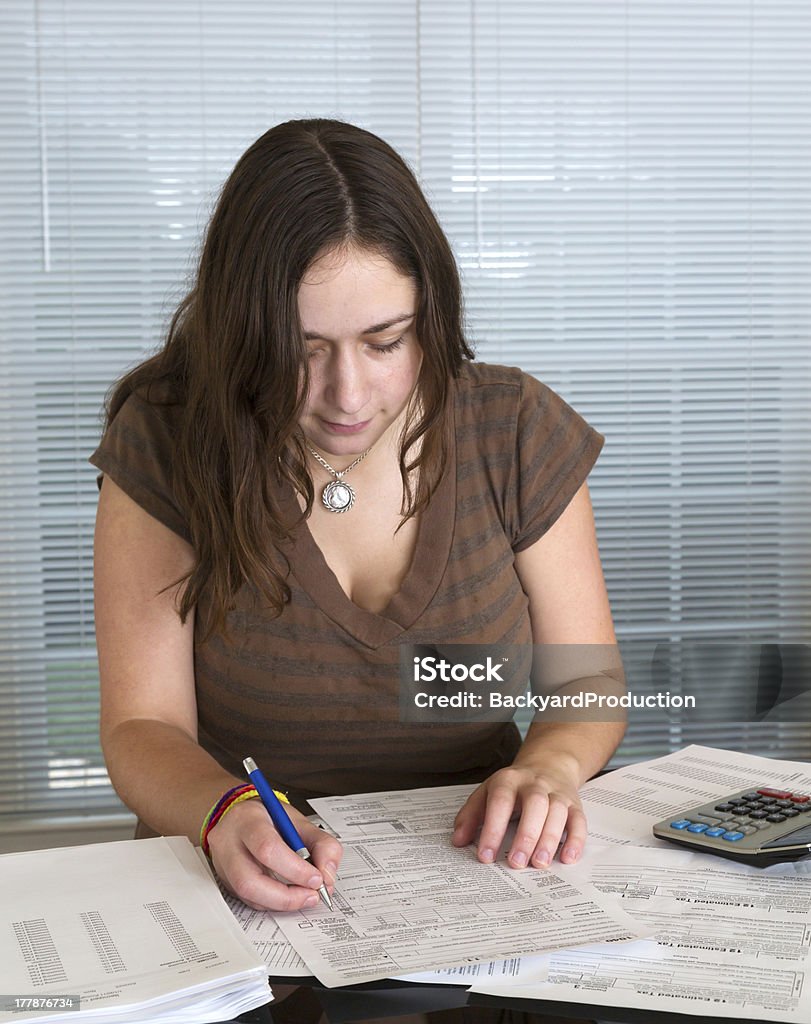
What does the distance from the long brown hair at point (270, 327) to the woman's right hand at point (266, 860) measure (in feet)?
1.30

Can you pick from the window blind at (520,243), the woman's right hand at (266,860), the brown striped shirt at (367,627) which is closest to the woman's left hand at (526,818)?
the woman's right hand at (266,860)

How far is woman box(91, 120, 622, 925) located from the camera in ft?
3.87

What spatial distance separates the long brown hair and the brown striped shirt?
0.13 ft

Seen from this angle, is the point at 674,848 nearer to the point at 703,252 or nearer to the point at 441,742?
the point at 441,742

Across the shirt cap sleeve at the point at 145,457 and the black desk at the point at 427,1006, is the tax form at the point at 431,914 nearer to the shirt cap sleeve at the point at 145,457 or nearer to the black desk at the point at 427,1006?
the black desk at the point at 427,1006

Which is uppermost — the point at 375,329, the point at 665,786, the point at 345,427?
the point at 375,329

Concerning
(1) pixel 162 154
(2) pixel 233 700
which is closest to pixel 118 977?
(2) pixel 233 700

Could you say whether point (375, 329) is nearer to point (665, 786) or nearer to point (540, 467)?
point (540, 467)

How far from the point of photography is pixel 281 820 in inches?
36.8

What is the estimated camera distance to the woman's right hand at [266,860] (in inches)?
34.9

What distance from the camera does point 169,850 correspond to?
994 mm

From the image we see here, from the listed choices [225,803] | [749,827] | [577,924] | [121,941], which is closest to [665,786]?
[749,827]

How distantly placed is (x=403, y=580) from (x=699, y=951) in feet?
2.22

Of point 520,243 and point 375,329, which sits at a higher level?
point 520,243
